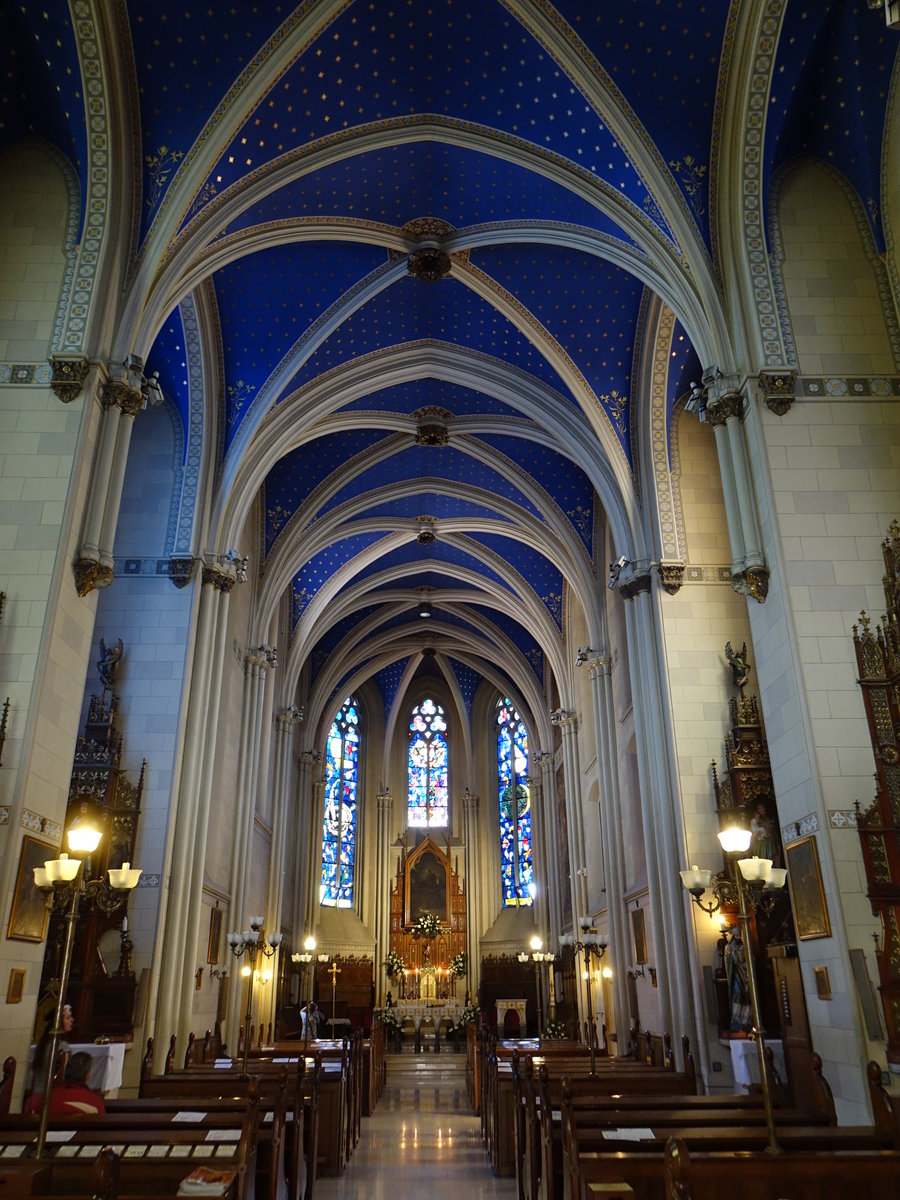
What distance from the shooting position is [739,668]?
13.7 metres

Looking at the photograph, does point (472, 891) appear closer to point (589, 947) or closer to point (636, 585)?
point (589, 947)

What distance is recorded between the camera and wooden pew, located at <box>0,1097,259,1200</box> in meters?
5.64

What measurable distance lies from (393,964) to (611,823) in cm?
1424

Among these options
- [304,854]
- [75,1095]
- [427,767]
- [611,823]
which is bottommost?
[75,1095]

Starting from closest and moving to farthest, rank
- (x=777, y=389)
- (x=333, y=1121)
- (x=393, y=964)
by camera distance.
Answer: (x=777, y=389) < (x=333, y=1121) < (x=393, y=964)

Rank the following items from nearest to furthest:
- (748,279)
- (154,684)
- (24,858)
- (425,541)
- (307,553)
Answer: (24,858)
(748,279)
(154,684)
(307,553)
(425,541)

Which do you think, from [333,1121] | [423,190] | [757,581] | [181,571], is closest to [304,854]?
[181,571]

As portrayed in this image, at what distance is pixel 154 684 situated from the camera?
1425 centimetres

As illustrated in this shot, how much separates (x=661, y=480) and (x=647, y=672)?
9.76ft

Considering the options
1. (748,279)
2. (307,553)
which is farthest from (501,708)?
(748,279)

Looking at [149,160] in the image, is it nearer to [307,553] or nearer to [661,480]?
[661,480]

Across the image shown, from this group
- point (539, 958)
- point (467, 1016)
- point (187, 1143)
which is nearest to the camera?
point (187, 1143)

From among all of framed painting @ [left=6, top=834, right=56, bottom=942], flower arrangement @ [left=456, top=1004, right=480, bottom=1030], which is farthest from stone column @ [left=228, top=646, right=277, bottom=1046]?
flower arrangement @ [left=456, top=1004, right=480, bottom=1030]

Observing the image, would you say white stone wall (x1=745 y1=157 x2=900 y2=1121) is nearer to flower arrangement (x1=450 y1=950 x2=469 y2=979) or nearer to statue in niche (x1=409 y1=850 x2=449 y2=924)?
flower arrangement (x1=450 y1=950 x2=469 y2=979)
